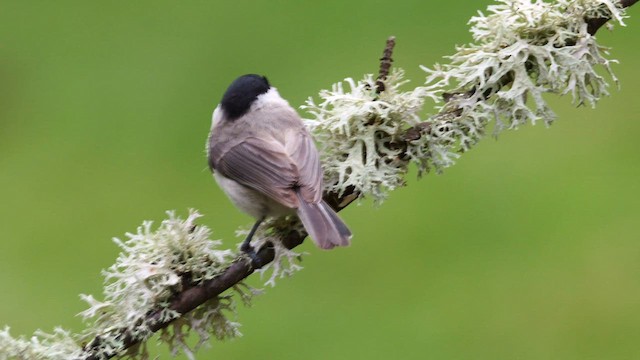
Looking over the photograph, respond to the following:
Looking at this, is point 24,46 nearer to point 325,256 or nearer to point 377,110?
point 325,256

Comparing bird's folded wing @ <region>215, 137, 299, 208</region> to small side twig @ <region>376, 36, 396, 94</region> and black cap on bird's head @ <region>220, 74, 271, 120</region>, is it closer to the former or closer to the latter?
black cap on bird's head @ <region>220, 74, 271, 120</region>

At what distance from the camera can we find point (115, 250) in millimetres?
5309

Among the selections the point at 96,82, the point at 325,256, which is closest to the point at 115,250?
the point at 325,256

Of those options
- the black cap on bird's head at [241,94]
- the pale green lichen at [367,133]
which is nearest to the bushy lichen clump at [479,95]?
the pale green lichen at [367,133]

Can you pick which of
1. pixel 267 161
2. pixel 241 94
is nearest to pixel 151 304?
pixel 267 161

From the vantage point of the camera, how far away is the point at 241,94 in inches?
108

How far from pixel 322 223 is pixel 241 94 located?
0.53 metres

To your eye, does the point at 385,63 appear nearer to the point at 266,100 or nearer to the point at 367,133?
the point at 367,133

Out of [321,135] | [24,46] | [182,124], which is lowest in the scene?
[321,135]

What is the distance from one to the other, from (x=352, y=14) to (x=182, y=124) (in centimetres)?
126

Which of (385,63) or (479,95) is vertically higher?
(385,63)

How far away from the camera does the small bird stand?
2369mm

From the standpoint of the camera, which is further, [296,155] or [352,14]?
[352,14]

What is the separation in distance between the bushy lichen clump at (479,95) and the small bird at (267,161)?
9 cm
